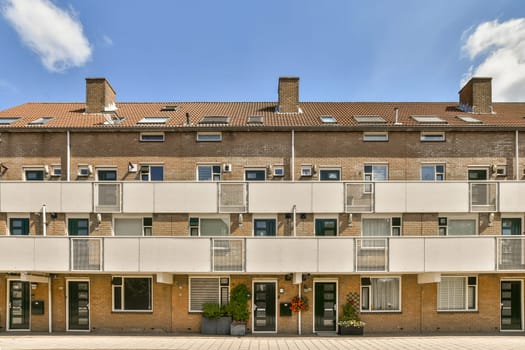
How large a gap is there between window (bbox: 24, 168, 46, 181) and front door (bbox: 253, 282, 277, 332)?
430 inches

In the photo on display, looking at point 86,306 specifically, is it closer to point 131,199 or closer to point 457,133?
point 131,199

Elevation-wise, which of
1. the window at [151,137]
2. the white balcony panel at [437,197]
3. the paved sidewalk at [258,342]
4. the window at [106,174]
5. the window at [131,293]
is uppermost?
the window at [151,137]

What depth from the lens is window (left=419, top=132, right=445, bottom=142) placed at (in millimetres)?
15016

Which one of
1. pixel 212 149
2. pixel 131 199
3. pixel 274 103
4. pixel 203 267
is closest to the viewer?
pixel 203 267

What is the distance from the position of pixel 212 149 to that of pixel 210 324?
25.0ft

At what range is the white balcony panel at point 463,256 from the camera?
1320cm

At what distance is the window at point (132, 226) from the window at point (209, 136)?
4246 mm

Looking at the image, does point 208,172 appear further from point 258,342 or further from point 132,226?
point 258,342

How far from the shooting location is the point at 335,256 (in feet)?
43.5

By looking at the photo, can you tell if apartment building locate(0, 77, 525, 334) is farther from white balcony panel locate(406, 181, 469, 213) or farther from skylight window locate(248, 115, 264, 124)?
skylight window locate(248, 115, 264, 124)

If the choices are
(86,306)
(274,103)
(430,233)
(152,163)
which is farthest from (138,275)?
(430,233)

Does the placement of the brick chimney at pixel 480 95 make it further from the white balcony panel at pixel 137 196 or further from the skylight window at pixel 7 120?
the skylight window at pixel 7 120

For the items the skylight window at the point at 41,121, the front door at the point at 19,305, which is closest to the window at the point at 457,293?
the front door at the point at 19,305

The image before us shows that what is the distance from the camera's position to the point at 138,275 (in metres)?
14.7
